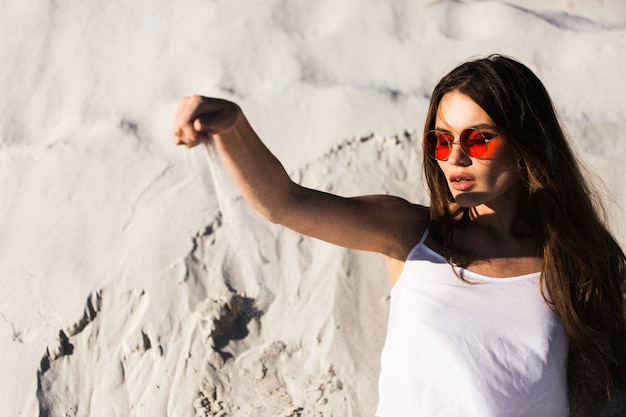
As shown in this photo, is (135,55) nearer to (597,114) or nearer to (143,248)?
(143,248)

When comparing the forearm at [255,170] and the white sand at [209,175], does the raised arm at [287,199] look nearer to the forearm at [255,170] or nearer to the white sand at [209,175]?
the forearm at [255,170]

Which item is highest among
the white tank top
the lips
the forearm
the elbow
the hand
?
the hand

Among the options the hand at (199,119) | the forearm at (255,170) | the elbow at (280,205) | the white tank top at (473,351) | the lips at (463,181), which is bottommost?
the white tank top at (473,351)

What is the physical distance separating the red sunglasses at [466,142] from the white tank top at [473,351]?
0.32 m

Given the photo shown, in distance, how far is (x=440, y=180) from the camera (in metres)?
2.34

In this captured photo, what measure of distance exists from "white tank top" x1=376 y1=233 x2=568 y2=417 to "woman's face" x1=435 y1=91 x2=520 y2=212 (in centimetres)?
23

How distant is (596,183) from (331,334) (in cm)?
117

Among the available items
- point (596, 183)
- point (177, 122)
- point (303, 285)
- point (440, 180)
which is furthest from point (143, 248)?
point (596, 183)

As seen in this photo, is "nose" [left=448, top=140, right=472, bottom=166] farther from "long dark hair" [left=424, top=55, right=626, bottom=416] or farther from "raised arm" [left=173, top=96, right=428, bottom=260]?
"raised arm" [left=173, top=96, right=428, bottom=260]

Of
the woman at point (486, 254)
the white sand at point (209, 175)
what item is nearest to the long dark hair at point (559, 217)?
the woman at point (486, 254)

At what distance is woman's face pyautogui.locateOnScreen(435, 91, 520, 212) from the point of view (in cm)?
211

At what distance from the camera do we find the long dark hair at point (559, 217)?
6.97 ft

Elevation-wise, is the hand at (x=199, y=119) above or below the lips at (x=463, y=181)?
above

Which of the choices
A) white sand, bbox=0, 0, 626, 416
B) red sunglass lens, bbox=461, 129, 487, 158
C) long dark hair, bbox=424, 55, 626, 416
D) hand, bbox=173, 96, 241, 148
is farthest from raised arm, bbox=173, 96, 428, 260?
white sand, bbox=0, 0, 626, 416
